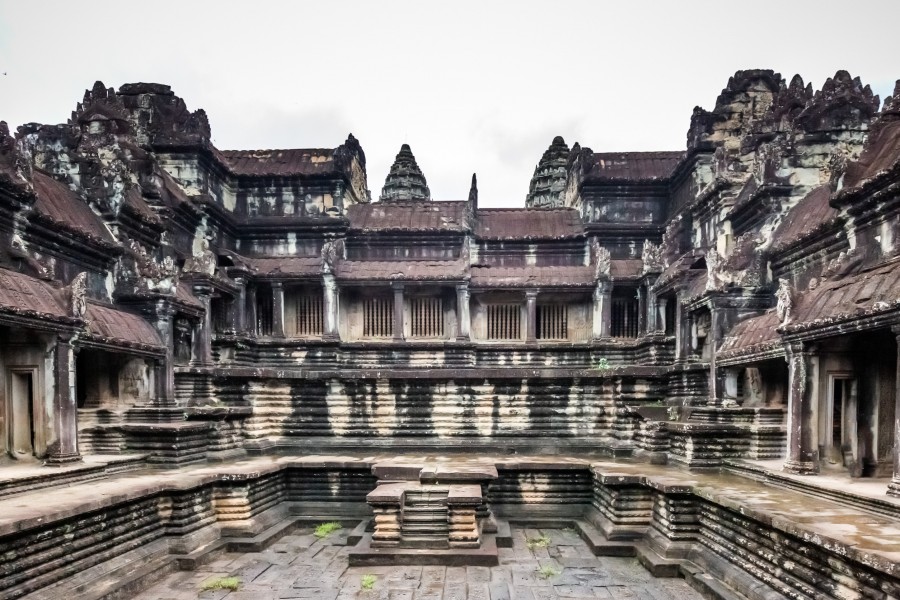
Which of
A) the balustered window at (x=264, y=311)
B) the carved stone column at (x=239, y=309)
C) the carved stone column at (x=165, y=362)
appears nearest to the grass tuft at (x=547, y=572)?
the carved stone column at (x=165, y=362)

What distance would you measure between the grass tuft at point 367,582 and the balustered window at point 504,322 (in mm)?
11021

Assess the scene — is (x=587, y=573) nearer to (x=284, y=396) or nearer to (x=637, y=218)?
(x=284, y=396)

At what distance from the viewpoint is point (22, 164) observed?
948 cm

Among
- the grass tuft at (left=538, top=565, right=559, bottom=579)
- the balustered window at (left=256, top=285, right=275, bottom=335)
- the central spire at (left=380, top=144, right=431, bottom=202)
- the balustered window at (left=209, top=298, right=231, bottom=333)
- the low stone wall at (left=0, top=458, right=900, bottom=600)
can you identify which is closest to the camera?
the low stone wall at (left=0, top=458, right=900, bottom=600)

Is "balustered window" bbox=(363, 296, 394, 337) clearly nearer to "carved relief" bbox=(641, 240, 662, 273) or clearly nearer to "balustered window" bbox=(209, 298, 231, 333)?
"balustered window" bbox=(209, 298, 231, 333)

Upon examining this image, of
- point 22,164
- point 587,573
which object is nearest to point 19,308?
point 22,164

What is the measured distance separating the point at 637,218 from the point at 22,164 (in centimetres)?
1669

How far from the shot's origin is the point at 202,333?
528 inches

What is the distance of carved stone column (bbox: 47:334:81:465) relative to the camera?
8852 mm

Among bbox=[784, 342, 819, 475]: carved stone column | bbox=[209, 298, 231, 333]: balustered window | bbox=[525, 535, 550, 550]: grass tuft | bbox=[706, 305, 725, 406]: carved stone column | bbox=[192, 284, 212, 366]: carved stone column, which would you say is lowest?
bbox=[525, 535, 550, 550]: grass tuft

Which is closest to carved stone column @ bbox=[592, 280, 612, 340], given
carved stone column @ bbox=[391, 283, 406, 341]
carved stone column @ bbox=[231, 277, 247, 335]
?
carved stone column @ bbox=[391, 283, 406, 341]

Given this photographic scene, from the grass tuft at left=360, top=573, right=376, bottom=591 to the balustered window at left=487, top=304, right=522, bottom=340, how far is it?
36.2 ft

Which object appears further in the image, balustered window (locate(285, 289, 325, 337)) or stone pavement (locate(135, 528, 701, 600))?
balustered window (locate(285, 289, 325, 337))

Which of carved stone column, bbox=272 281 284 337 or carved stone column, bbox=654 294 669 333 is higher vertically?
carved stone column, bbox=272 281 284 337
